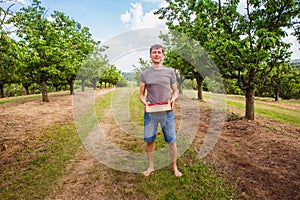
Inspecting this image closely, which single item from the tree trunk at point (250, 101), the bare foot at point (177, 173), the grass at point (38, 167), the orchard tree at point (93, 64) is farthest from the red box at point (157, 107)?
the orchard tree at point (93, 64)

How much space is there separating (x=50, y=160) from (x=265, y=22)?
8.62 m

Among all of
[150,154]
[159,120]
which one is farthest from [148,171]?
[159,120]

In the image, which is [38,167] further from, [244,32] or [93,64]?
[93,64]

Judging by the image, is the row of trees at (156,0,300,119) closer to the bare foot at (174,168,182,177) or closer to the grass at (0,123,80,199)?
the bare foot at (174,168,182,177)

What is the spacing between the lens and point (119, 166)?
4.66 m

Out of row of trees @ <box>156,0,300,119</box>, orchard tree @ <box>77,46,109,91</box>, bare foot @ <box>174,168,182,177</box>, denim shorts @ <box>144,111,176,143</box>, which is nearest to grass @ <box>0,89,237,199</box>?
bare foot @ <box>174,168,182,177</box>

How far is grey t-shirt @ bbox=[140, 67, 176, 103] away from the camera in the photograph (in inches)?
145

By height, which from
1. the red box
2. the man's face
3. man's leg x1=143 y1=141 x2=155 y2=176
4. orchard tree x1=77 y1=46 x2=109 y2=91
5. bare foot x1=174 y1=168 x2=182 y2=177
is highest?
orchard tree x1=77 y1=46 x2=109 y2=91

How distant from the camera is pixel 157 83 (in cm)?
368

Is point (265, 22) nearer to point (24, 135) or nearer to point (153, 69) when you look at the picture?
point (153, 69)

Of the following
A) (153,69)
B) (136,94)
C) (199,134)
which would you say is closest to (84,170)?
(153,69)

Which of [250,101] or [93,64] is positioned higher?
[93,64]

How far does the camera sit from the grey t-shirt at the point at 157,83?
12.1 feet

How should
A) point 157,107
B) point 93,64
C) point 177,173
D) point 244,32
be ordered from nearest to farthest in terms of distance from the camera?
point 157,107 → point 177,173 → point 244,32 → point 93,64
